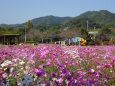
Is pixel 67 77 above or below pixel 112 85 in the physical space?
above

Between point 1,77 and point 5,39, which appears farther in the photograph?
point 5,39

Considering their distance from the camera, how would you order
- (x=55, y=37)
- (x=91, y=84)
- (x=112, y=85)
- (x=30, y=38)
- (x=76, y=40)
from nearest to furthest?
(x=91, y=84) → (x=112, y=85) → (x=76, y=40) → (x=55, y=37) → (x=30, y=38)

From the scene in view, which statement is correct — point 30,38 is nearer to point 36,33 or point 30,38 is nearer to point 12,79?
point 36,33

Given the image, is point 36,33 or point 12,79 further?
point 36,33

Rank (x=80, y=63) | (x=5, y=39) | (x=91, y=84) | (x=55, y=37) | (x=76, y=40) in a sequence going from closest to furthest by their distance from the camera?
(x=91, y=84) < (x=80, y=63) < (x=76, y=40) < (x=5, y=39) < (x=55, y=37)

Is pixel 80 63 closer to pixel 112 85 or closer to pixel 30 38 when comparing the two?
pixel 112 85

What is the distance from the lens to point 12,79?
9.19 ft

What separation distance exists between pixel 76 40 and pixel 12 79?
82.6ft

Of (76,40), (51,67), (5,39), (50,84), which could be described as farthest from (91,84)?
(5,39)

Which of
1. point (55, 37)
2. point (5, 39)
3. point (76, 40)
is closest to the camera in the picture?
point (76, 40)

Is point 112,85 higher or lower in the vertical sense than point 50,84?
lower

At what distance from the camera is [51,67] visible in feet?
14.0

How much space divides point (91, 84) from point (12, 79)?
1.02 metres

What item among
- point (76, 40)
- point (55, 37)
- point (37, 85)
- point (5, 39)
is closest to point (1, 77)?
point (37, 85)
